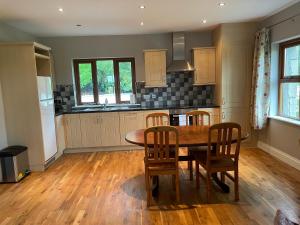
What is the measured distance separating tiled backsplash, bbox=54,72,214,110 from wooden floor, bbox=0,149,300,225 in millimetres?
1811

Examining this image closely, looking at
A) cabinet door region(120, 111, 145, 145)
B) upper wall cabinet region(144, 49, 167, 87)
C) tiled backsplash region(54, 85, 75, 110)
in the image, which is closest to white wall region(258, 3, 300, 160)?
upper wall cabinet region(144, 49, 167, 87)

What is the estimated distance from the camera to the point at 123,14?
3.71m

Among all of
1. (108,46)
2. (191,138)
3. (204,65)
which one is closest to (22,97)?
(108,46)

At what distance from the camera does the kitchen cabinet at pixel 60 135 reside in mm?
4660

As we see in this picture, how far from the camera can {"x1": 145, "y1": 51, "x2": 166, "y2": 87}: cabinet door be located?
5.20 meters

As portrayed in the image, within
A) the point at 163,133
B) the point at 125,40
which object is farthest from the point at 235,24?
the point at 163,133

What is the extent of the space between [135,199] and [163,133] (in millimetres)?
914

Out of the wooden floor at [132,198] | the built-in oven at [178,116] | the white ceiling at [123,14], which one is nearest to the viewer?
the wooden floor at [132,198]

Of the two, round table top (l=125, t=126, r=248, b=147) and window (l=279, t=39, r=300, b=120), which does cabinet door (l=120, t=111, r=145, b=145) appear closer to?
round table top (l=125, t=126, r=248, b=147)

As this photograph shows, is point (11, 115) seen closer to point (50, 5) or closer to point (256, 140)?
point (50, 5)

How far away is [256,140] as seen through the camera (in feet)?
16.2

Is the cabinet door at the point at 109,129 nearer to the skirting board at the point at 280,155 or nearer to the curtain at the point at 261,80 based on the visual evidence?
the curtain at the point at 261,80

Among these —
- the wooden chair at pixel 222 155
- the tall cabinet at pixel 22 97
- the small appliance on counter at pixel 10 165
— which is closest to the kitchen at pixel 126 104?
the tall cabinet at pixel 22 97

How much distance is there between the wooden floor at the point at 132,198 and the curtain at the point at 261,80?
797 mm
